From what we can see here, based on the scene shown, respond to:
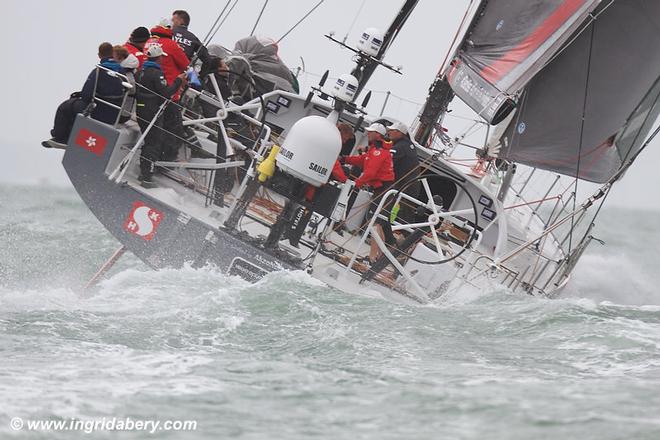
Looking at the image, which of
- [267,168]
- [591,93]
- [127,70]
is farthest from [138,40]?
[591,93]

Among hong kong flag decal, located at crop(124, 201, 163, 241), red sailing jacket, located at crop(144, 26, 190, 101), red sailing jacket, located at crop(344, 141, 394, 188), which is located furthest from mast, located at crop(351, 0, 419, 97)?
hong kong flag decal, located at crop(124, 201, 163, 241)

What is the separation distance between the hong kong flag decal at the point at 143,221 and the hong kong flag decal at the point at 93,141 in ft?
1.84

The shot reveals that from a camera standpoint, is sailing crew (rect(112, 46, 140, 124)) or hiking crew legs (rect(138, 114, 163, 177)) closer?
hiking crew legs (rect(138, 114, 163, 177))

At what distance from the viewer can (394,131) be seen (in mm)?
8781

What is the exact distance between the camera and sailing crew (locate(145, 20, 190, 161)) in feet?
29.1

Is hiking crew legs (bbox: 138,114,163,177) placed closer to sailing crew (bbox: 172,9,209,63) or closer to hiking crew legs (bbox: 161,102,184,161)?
hiking crew legs (bbox: 161,102,184,161)

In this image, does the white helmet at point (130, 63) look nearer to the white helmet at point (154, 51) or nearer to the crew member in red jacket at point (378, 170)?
the white helmet at point (154, 51)

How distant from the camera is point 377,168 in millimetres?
8414

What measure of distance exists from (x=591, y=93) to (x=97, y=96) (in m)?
4.57

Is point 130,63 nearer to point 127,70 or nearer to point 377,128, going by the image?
point 127,70

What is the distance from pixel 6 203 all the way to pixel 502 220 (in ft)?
30.7

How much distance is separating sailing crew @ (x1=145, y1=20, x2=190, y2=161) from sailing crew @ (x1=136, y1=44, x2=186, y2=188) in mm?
79

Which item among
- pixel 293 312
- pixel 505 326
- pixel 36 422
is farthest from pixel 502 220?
pixel 36 422

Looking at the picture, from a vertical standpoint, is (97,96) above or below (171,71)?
below
